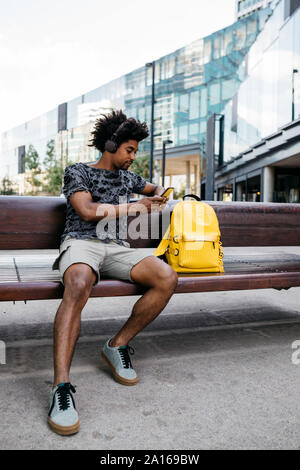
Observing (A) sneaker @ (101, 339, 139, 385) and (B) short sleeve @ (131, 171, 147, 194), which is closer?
(A) sneaker @ (101, 339, 139, 385)

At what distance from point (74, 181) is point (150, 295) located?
91cm

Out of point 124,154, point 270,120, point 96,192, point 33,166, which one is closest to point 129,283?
point 96,192

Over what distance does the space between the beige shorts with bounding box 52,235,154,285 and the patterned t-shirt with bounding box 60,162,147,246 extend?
0.25 ft

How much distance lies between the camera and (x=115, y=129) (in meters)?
3.22

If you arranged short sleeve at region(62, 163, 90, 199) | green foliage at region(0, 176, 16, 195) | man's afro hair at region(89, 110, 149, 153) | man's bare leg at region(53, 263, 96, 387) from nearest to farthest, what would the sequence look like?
man's bare leg at region(53, 263, 96, 387)
short sleeve at region(62, 163, 90, 199)
man's afro hair at region(89, 110, 149, 153)
green foliage at region(0, 176, 16, 195)

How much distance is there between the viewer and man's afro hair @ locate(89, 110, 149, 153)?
312 cm

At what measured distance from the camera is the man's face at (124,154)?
3141 millimetres

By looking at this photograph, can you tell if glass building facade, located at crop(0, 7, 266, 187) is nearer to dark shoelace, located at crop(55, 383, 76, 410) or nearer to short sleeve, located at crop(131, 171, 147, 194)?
short sleeve, located at crop(131, 171, 147, 194)

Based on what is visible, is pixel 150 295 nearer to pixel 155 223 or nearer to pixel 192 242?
pixel 192 242

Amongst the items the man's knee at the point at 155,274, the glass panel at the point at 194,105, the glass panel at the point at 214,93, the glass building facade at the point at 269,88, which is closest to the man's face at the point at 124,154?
the man's knee at the point at 155,274

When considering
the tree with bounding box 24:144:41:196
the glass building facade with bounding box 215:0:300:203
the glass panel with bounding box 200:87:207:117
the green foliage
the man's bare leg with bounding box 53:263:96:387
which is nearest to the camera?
the man's bare leg with bounding box 53:263:96:387

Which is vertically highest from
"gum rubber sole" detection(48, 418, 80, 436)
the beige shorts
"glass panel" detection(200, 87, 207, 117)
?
→ "glass panel" detection(200, 87, 207, 117)

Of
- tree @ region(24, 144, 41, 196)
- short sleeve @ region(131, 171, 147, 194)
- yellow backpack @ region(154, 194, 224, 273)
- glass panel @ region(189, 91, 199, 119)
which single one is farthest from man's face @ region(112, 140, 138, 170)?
tree @ region(24, 144, 41, 196)

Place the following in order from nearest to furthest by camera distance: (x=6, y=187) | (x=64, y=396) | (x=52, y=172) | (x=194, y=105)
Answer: (x=64, y=396) < (x=194, y=105) < (x=52, y=172) < (x=6, y=187)
